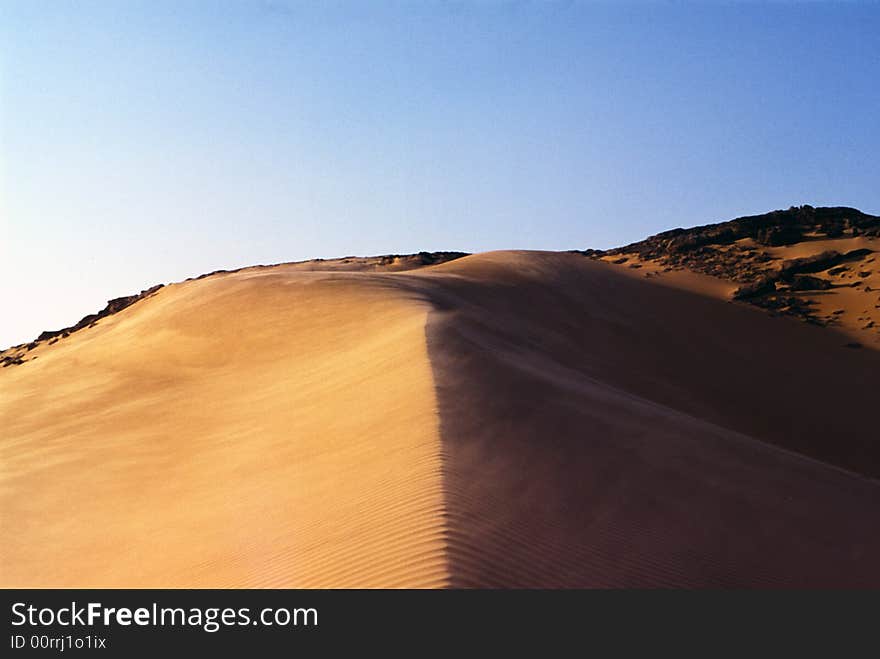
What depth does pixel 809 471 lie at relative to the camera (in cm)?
1153

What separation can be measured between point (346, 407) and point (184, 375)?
23.5 feet

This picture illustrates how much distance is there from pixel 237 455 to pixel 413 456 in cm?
339

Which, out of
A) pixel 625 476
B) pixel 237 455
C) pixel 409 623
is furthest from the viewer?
pixel 237 455

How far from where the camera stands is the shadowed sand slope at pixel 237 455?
23.8ft

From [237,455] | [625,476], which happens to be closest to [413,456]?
[625,476]

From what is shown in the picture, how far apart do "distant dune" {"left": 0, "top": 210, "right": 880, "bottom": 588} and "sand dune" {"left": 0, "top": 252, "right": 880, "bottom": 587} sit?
0.04 m

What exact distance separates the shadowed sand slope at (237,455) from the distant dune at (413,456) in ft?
0.13

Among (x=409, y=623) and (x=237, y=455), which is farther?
(x=237, y=455)

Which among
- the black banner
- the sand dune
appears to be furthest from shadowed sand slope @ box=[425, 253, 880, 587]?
the black banner

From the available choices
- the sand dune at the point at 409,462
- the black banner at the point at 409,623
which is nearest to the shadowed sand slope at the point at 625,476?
the sand dune at the point at 409,462

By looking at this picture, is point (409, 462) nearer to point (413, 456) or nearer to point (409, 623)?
point (413, 456)

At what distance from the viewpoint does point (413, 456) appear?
28.9 feet

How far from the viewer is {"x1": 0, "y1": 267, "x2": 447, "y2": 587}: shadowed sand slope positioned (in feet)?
23.8

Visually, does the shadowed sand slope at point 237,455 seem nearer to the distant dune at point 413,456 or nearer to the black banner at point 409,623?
the distant dune at point 413,456
